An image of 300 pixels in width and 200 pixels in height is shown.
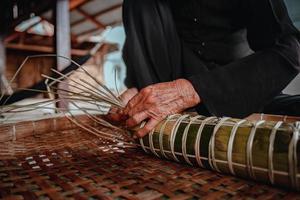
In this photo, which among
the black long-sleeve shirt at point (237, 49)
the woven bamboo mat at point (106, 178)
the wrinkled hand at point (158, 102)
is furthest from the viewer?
the black long-sleeve shirt at point (237, 49)

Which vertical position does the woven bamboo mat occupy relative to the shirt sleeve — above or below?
below

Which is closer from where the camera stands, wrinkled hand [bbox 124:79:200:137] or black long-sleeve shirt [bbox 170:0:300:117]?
wrinkled hand [bbox 124:79:200:137]

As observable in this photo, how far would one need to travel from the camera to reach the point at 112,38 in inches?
457

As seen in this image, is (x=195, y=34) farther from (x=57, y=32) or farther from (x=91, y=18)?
(x=91, y=18)

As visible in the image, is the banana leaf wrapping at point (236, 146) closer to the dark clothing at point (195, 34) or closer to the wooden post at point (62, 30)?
the dark clothing at point (195, 34)

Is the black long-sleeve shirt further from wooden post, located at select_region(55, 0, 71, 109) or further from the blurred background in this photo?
wooden post, located at select_region(55, 0, 71, 109)

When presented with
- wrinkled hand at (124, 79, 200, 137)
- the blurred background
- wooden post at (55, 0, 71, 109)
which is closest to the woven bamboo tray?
wrinkled hand at (124, 79, 200, 137)

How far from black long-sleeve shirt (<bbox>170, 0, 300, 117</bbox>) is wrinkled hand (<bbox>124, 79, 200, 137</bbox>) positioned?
43mm

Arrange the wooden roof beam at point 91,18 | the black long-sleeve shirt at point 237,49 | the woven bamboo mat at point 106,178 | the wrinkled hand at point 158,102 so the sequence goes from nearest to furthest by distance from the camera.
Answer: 1. the woven bamboo mat at point 106,178
2. the wrinkled hand at point 158,102
3. the black long-sleeve shirt at point 237,49
4. the wooden roof beam at point 91,18

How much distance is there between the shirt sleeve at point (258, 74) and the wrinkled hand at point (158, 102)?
4 centimetres

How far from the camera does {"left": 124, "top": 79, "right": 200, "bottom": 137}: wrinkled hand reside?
34.0 inches

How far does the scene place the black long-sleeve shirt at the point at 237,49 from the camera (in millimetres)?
969

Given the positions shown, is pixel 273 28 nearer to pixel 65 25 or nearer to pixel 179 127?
pixel 179 127

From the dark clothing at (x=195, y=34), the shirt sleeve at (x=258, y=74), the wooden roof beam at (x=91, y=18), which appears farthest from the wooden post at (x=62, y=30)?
the shirt sleeve at (x=258, y=74)
